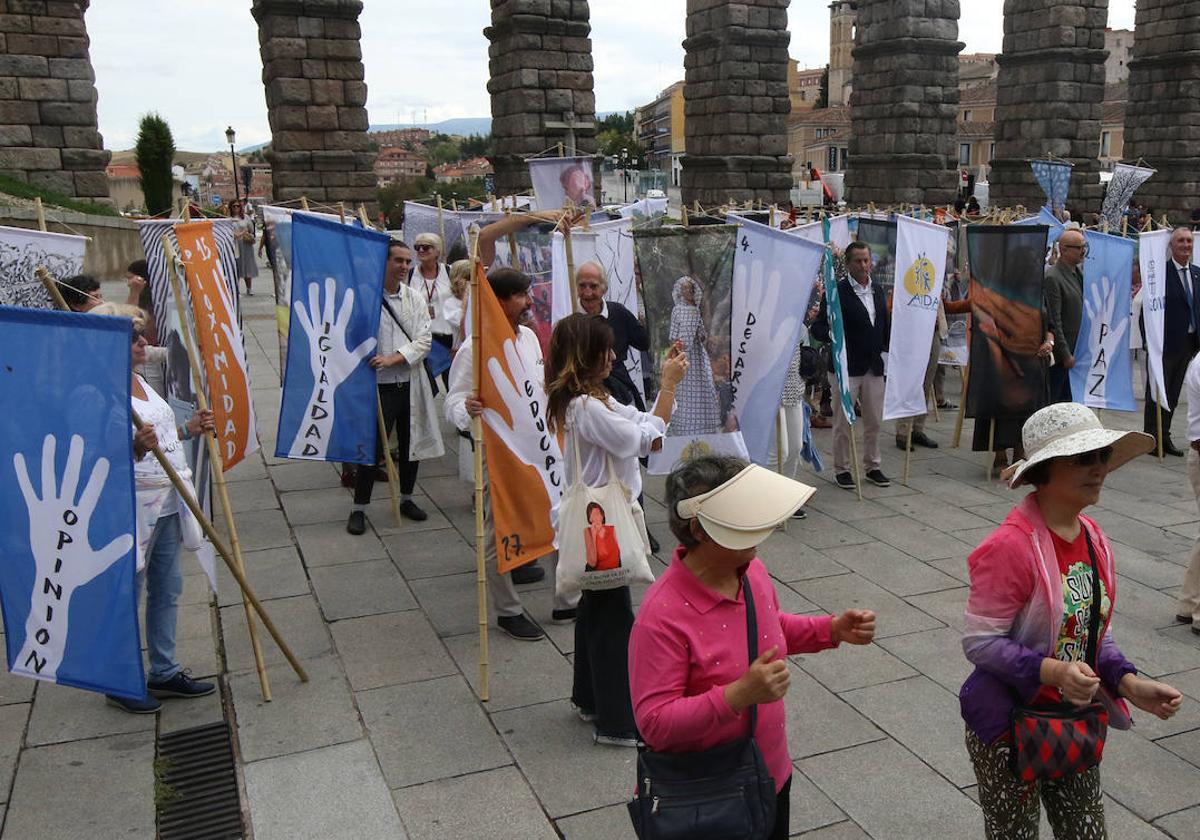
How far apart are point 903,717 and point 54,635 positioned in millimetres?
3438

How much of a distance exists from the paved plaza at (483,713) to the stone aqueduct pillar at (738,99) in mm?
14511

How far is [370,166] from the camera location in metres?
17.1

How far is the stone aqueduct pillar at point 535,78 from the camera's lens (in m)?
17.2

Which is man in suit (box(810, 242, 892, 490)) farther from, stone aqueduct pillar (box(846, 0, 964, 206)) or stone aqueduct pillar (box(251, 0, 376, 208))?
stone aqueduct pillar (box(846, 0, 964, 206))

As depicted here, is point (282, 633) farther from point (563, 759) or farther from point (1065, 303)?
point (1065, 303)

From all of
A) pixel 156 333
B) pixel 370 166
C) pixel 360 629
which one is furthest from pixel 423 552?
pixel 370 166

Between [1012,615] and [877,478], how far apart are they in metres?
5.71

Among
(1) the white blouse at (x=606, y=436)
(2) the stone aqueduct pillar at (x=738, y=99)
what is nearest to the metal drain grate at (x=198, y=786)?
(1) the white blouse at (x=606, y=436)

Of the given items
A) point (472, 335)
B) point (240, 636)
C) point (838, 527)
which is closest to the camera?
point (472, 335)

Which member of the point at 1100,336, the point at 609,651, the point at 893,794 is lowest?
the point at 893,794

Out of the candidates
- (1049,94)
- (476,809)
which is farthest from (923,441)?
(1049,94)

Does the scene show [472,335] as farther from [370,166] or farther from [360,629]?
[370,166]

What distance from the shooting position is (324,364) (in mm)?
6414

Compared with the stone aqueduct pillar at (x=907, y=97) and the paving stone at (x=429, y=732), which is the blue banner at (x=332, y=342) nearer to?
the paving stone at (x=429, y=732)
